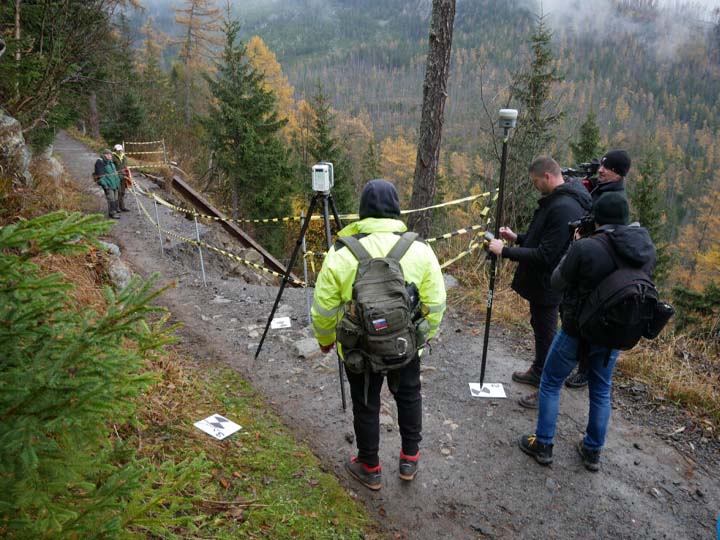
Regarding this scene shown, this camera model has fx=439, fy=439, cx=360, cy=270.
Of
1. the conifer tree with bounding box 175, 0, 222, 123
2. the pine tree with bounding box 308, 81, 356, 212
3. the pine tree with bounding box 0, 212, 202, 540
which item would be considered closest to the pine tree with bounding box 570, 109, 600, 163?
the pine tree with bounding box 308, 81, 356, 212

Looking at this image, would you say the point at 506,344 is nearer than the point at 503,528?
No

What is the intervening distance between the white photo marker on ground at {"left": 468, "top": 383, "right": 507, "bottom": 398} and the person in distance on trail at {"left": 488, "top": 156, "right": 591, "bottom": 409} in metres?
0.25

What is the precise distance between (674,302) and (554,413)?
1441 cm

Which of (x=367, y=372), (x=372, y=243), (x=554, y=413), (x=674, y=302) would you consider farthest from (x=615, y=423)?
(x=674, y=302)

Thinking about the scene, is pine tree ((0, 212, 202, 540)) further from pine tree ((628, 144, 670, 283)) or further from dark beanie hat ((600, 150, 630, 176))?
pine tree ((628, 144, 670, 283))

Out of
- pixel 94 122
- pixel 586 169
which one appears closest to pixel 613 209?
pixel 586 169

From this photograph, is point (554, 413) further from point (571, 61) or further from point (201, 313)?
point (571, 61)

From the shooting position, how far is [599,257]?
2918 mm

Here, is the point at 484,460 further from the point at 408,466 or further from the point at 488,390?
the point at 488,390

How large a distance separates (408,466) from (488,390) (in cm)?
156

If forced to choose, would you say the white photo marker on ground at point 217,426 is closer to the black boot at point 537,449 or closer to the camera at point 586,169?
the black boot at point 537,449

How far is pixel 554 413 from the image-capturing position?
337cm

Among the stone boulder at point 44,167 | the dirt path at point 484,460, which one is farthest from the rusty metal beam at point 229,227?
A: the dirt path at point 484,460

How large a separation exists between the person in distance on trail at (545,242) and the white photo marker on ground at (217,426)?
2659mm
